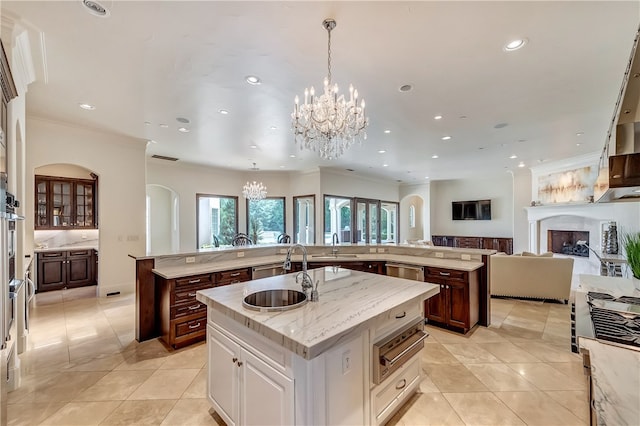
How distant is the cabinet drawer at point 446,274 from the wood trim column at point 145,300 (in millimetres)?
3643

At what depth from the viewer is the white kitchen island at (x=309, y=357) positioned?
1.36 m

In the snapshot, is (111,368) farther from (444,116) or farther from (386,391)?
(444,116)

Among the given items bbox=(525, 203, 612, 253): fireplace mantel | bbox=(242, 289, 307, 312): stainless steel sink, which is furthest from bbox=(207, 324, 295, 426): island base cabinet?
bbox=(525, 203, 612, 253): fireplace mantel

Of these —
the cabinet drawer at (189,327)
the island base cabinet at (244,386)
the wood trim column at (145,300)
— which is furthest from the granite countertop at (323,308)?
the wood trim column at (145,300)

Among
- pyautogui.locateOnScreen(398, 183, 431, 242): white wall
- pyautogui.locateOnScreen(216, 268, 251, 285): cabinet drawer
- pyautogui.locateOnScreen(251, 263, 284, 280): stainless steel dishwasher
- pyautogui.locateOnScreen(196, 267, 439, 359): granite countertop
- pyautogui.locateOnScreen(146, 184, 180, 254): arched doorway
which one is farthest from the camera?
pyautogui.locateOnScreen(398, 183, 431, 242): white wall

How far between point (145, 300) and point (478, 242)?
1102 cm

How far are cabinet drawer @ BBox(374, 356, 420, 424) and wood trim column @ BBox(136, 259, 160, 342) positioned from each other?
292 centimetres

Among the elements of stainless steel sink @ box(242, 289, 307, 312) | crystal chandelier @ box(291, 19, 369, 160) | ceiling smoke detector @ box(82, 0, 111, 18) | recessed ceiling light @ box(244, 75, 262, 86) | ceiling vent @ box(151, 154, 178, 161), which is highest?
ceiling smoke detector @ box(82, 0, 111, 18)

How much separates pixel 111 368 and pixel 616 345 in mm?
3896

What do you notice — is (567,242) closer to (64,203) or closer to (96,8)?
(96,8)

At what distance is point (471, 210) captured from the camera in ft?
35.6

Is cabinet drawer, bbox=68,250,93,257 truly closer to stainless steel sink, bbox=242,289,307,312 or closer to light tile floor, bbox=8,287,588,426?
light tile floor, bbox=8,287,588,426

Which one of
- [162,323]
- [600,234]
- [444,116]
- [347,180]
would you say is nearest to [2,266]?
[162,323]

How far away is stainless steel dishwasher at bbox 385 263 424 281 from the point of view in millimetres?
3955
